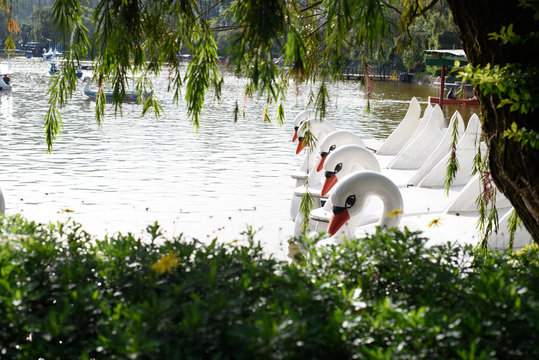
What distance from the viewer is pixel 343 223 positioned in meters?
6.45

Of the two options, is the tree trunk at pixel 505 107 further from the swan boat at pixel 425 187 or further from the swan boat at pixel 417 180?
the swan boat at pixel 417 180

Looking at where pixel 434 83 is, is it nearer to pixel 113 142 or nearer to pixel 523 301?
pixel 113 142

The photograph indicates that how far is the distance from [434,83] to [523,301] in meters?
63.0

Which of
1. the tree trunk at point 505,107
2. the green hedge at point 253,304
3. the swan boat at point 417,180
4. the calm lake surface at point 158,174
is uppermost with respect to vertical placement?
the tree trunk at point 505,107

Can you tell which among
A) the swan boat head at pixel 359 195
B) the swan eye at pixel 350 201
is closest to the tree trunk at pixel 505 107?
the swan boat head at pixel 359 195

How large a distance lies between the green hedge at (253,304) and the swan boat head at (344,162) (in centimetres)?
527

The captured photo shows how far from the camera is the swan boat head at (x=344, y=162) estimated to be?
8.78 metres

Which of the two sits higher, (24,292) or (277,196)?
(24,292)

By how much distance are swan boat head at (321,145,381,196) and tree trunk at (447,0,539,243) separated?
173 inches

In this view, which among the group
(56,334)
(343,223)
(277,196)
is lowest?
(277,196)

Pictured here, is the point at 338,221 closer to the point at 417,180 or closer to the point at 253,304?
the point at 253,304

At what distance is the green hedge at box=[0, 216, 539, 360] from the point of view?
8.09ft

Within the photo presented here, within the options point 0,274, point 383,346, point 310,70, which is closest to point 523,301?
point 383,346

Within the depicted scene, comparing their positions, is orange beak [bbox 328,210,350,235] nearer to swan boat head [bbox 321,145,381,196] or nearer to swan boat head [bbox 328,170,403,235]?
swan boat head [bbox 328,170,403,235]
